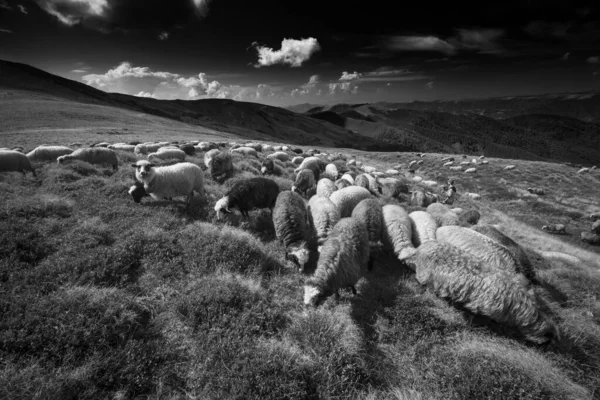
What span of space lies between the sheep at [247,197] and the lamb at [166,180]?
7.11 feet

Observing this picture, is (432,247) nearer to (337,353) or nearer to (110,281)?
(337,353)

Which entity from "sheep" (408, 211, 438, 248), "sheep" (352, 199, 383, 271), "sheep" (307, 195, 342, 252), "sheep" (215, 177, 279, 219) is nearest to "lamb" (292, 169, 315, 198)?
"sheep" (215, 177, 279, 219)

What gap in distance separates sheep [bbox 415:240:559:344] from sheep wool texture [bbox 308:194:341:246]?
3.47 meters

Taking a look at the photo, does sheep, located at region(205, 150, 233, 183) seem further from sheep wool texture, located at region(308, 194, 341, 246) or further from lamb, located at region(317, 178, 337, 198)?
sheep wool texture, located at region(308, 194, 341, 246)

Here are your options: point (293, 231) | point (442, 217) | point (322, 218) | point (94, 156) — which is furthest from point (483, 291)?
point (94, 156)

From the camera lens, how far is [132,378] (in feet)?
13.4

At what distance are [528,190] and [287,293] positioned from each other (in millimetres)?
49477

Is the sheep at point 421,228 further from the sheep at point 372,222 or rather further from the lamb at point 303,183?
the lamb at point 303,183

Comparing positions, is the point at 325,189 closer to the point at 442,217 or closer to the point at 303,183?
the point at 303,183

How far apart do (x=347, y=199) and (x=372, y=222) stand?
8.96 feet

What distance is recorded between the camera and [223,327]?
5160 millimetres

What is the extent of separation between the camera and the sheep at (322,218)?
9170 mm

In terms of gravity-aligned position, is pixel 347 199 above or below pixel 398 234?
above

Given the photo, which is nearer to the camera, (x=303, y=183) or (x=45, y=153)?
(x=303, y=183)
